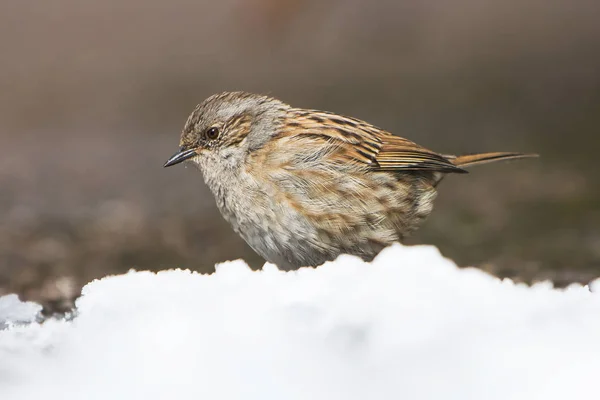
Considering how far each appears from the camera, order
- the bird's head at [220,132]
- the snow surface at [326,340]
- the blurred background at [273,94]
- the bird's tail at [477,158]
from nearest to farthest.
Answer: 1. the snow surface at [326,340]
2. the bird's head at [220,132]
3. the bird's tail at [477,158]
4. the blurred background at [273,94]

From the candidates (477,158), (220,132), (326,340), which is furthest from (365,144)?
(326,340)

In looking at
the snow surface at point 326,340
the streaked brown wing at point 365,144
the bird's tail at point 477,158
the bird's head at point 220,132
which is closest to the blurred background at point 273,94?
the bird's tail at point 477,158

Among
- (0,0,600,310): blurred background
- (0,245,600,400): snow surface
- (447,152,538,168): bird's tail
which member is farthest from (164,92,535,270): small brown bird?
(0,245,600,400): snow surface

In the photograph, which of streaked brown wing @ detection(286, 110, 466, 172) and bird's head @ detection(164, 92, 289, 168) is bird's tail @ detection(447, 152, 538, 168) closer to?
streaked brown wing @ detection(286, 110, 466, 172)

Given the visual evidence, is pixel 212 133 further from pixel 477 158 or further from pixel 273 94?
pixel 273 94

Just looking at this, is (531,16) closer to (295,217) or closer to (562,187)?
(562,187)

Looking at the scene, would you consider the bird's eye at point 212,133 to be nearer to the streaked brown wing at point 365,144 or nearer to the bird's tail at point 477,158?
the streaked brown wing at point 365,144

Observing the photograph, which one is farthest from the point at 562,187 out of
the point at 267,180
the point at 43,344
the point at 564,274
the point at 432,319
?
the point at 43,344

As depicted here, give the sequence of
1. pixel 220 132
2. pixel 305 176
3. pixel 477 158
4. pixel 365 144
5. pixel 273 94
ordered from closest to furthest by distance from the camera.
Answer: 1. pixel 305 176
2. pixel 220 132
3. pixel 365 144
4. pixel 477 158
5. pixel 273 94
